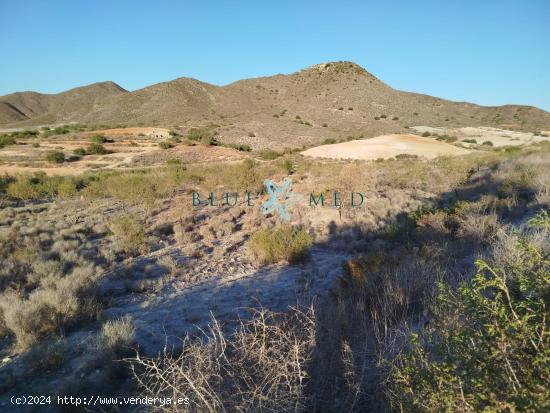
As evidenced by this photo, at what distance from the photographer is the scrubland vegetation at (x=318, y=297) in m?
1.96

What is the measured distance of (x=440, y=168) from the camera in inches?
628

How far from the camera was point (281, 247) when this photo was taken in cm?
734

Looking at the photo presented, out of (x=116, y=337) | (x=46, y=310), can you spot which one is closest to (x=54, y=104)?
(x=46, y=310)

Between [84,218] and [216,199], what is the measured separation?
186 inches

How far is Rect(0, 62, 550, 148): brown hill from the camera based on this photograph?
151ft

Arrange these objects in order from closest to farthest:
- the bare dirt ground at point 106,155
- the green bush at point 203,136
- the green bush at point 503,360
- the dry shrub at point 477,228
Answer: the green bush at point 503,360 → the dry shrub at point 477,228 → the bare dirt ground at point 106,155 → the green bush at point 203,136

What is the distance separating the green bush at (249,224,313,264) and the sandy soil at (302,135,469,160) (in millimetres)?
16458

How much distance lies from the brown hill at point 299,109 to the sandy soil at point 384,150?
40.1ft

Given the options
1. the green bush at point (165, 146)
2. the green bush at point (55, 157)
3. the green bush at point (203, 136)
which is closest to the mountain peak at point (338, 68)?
the green bush at point (203, 136)

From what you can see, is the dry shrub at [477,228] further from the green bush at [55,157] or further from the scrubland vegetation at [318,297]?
the green bush at [55,157]

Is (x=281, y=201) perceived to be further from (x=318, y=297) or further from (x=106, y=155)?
(x=106, y=155)

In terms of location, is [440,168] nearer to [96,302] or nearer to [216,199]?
[216,199]

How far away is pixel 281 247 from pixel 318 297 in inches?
83.8

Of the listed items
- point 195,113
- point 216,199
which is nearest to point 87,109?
point 195,113
